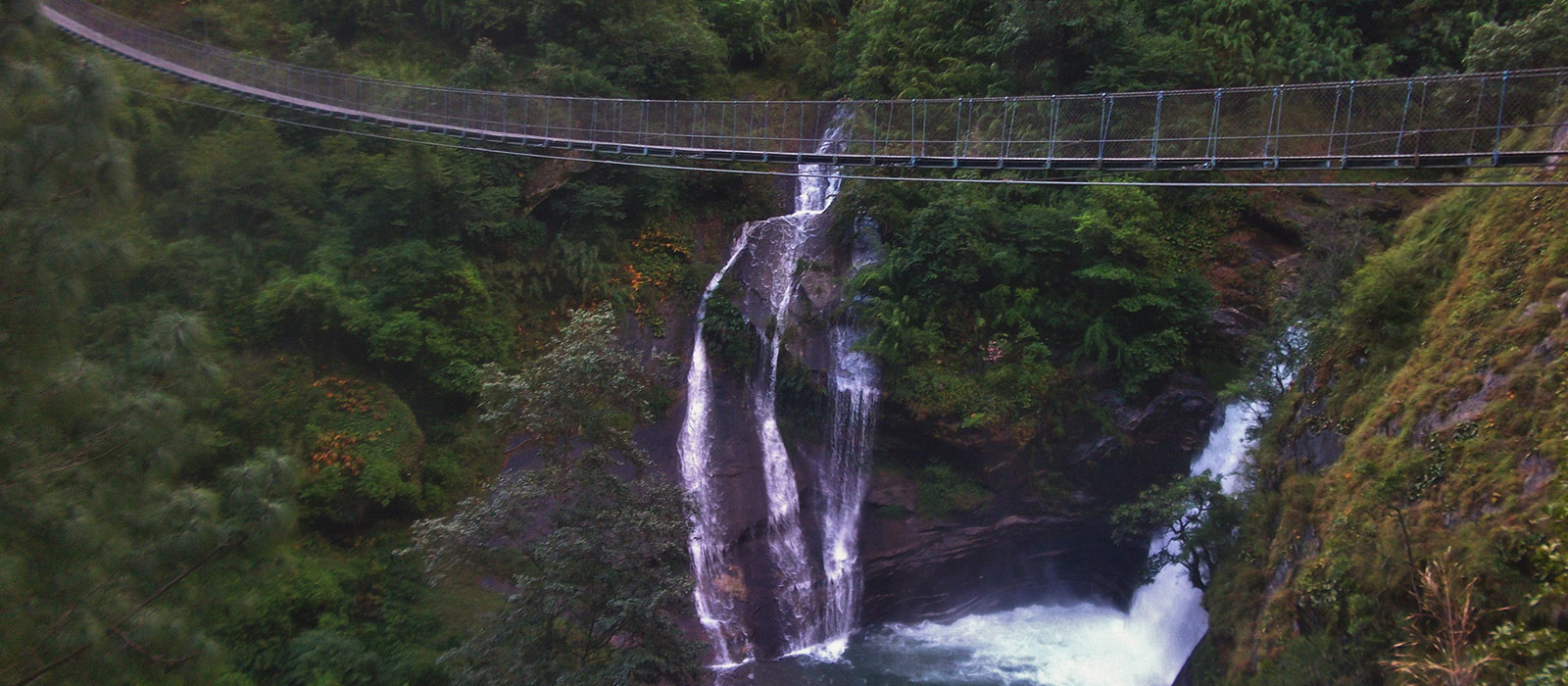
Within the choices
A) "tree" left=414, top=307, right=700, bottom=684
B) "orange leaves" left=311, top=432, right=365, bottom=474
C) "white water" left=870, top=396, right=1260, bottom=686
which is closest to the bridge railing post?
"white water" left=870, top=396, right=1260, bottom=686

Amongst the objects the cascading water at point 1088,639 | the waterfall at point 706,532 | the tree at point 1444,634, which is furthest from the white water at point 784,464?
the tree at point 1444,634

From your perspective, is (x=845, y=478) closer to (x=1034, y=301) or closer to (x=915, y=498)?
(x=915, y=498)

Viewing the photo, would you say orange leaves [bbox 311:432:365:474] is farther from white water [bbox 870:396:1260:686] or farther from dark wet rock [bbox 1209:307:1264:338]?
dark wet rock [bbox 1209:307:1264:338]

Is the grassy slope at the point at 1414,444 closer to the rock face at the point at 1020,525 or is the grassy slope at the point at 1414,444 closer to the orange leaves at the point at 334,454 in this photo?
the rock face at the point at 1020,525

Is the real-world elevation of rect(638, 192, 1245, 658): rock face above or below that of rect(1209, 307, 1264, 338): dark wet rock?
below

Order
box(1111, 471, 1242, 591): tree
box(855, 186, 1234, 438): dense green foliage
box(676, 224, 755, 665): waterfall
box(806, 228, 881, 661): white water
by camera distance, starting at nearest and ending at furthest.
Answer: box(1111, 471, 1242, 591): tree, box(855, 186, 1234, 438): dense green foliage, box(676, 224, 755, 665): waterfall, box(806, 228, 881, 661): white water

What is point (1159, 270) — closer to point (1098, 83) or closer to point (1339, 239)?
point (1339, 239)

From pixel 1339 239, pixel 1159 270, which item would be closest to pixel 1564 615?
pixel 1339 239
